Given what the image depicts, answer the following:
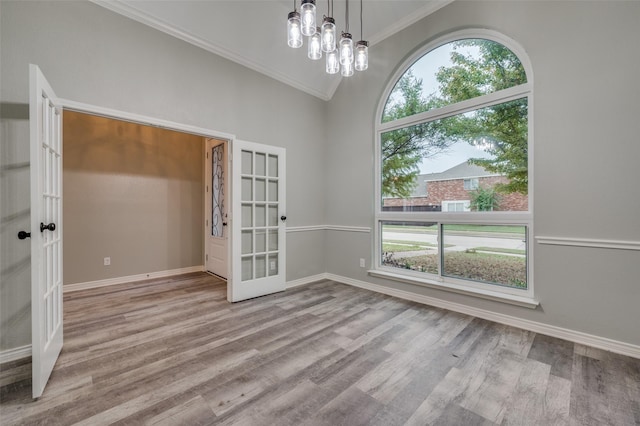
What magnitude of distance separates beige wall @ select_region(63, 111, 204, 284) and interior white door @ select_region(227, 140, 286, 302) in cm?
195

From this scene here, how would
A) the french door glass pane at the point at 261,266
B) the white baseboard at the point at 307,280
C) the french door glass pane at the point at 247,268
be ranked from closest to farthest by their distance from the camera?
the french door glass pane at the point at 247,268
the french door glass pane at the point at 261,266
the white baseboard at the point at 307,280

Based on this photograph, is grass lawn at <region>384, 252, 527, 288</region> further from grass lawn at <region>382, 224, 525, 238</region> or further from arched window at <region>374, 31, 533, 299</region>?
grass lawn at <region>382, 224, 525, 238</region>

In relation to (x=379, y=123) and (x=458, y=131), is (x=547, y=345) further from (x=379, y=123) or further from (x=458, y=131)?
(x=379, y=123)

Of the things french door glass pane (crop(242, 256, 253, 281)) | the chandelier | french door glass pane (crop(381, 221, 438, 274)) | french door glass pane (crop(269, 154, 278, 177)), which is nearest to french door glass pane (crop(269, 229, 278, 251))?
french door glass pane (crop(242, 256, 253, 281))

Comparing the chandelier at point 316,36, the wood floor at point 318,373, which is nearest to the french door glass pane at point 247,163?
the chandelier at point 316,36

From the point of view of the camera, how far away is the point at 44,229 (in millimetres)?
1716

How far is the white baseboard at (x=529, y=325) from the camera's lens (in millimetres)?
2135

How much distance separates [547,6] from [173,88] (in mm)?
3798

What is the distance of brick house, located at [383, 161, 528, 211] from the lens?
274 centimetres

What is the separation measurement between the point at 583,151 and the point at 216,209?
4869 millimetres

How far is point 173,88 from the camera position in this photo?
2.92 meters

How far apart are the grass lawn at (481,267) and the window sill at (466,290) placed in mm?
146

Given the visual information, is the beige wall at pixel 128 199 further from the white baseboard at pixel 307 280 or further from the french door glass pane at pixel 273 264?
the white baseboard at pixel 307 280

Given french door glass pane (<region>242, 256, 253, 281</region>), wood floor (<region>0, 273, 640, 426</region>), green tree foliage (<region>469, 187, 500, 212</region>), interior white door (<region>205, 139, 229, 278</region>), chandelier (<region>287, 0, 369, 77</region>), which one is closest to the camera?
wood floor (<region>0, 273, 640, 426</region>)
